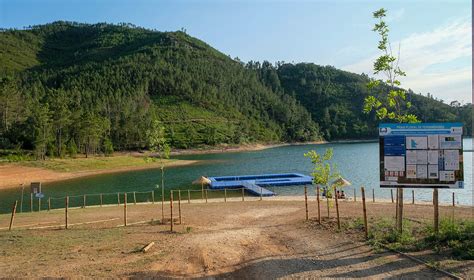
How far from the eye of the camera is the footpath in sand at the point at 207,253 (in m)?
11.6

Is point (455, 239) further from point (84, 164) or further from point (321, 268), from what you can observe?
point (84, 164)

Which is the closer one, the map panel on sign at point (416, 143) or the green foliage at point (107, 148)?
the map panel on sign at point (416, 143)

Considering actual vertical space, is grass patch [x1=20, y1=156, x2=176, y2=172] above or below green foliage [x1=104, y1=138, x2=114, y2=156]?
below

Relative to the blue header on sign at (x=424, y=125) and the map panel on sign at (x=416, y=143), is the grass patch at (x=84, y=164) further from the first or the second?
the map panel on sign at (x=416, y=143)

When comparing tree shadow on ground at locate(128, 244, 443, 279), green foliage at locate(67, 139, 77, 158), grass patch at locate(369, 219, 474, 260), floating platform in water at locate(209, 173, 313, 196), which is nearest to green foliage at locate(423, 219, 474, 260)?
grass patch at locate(369, 219, 474, 260)

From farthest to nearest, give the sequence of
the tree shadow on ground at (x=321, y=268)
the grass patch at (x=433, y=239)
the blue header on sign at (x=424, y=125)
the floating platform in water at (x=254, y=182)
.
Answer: the floating platform in water at (x=254, y=182) < the blue header on sign at (x=424, y=125) < the grass patch at (x=433, y=239) < the tree shadow on ground at (x=321, y=268)

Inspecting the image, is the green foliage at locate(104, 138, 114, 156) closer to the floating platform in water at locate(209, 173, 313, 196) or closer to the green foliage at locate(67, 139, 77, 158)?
the green foliage at locate(67, 139, 77, 158)

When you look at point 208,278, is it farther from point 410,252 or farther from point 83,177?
point 83,177

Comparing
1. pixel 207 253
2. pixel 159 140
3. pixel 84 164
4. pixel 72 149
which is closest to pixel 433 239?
pixel 207 253

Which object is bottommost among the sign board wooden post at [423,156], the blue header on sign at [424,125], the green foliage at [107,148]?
the green foliage at [107,148]

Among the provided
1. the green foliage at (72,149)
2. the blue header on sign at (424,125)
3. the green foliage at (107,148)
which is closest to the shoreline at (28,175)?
the green foliage at (72,149)

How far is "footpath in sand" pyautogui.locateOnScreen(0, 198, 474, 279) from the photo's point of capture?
11.6 m

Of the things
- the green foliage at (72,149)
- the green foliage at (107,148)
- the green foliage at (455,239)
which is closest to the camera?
the green foliage at (455,239)

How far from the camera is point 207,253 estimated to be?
532 inches
